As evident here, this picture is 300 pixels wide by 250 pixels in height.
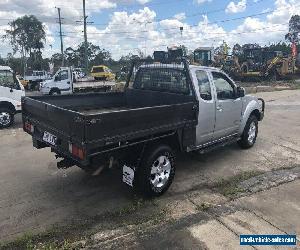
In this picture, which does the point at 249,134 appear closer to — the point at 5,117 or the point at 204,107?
the point at 204,107

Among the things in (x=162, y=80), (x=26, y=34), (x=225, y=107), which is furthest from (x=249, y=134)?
(x=26, y=34)

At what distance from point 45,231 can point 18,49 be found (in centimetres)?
6536

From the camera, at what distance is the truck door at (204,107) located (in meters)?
6.09

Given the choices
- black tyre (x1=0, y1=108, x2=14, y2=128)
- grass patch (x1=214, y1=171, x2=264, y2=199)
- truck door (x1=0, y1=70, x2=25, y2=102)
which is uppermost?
truck door (x1=0, y1=70, x2=25, y2=102)

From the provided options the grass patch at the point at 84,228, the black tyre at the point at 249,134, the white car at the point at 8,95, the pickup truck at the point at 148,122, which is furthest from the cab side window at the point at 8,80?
the grass patch at the point at 84,228

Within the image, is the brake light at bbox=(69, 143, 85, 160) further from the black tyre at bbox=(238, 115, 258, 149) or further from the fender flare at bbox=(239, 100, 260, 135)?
the black tyre at bbox=(238, 115, 258, 149)

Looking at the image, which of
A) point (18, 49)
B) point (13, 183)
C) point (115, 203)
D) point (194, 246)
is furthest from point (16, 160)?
point (18, 49)

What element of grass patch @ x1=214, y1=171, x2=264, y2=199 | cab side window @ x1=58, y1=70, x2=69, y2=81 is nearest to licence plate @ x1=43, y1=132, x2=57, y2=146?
grass patch @ x1=214, y1=171, x2=264, y2=199

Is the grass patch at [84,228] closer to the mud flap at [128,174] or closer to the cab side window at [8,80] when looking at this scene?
the mud flap at [128,174]

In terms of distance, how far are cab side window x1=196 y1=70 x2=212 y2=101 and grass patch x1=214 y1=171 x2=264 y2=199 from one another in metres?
1.49

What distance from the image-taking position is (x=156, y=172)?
5297 mm

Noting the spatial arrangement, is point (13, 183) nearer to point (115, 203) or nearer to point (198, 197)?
point (115, 203)

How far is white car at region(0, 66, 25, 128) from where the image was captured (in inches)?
440

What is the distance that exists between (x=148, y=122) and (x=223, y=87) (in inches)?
99.4
